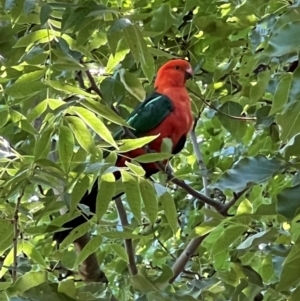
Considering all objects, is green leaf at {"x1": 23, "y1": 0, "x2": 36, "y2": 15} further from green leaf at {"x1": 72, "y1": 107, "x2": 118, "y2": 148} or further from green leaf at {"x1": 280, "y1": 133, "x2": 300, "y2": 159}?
green leaf at {"x1": 280, "y1": 133, "x2": 300, "y2": 159}

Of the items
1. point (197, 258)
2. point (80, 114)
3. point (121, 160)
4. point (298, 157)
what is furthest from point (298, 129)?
point (197, 258)

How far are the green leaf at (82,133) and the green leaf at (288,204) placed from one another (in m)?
0.33

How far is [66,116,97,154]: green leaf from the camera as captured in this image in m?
0.95

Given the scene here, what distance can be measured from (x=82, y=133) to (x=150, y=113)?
94cm

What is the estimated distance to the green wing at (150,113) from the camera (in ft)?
6.07

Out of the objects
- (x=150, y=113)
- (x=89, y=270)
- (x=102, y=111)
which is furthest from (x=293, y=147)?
(x=150, y=113)

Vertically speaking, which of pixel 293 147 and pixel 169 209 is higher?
pixel 293 147

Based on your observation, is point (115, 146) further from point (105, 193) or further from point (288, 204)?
point (288, 204)

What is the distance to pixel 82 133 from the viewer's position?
3.13 feet

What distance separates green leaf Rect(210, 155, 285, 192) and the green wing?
37.2 inches

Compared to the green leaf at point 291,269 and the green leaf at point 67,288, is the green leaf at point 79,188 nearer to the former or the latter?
the green leaf at point 67,288

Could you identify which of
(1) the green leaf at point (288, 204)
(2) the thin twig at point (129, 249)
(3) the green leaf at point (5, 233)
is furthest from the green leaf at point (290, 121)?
(2) the thin twig at point (129, 249)

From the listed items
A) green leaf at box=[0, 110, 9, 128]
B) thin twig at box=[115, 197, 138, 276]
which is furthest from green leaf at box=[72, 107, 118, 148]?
thin twig at box=[115, 197, 138, 276]

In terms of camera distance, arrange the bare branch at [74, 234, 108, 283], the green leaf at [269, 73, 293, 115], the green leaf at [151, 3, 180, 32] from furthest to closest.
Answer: the bare branch at [74, 234, 108, 283] → the green leaf at [151, 3, 180, 32] → the green leaf at [269, 73, 293, 115]
